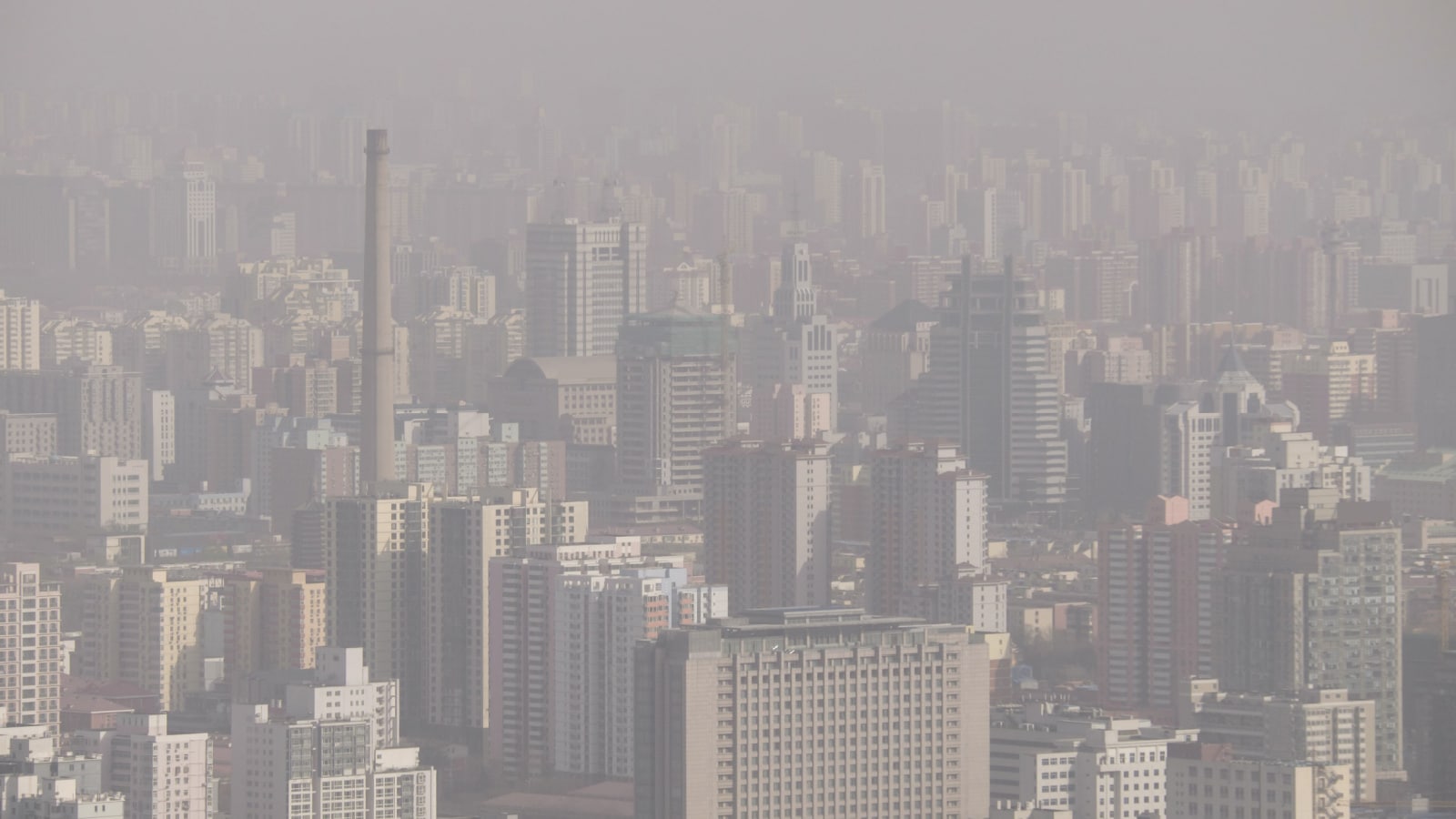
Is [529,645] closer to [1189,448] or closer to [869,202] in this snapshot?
[1189,448]

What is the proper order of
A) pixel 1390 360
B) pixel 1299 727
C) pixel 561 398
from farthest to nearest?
pixel 561 398, pixel 1390 360, pixel 1299 727

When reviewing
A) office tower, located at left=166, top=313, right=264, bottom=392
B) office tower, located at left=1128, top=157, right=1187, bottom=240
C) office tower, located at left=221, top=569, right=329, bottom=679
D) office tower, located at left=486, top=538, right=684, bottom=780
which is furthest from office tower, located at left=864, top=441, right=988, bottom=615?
office tower, located at left=166, top=313, right=264, bottom=392

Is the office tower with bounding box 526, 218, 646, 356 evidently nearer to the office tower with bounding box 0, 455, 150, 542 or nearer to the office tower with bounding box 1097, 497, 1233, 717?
the office tower with bounding box 0, 455, 150, 542

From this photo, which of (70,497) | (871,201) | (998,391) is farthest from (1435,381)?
(70,497)

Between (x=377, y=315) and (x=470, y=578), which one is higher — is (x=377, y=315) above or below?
above

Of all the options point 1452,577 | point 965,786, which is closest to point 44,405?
point 1452,577
